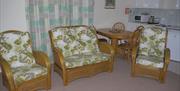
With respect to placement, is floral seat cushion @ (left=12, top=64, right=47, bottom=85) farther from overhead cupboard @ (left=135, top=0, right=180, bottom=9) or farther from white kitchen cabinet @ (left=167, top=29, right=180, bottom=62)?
overhead cupboard @ (left=135, top=0, right=180, bottom=9)

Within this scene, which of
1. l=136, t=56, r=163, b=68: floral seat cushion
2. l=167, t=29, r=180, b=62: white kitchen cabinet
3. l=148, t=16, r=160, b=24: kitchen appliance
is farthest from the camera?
l=148, t=16, r=160, b=24: kitchen appliance

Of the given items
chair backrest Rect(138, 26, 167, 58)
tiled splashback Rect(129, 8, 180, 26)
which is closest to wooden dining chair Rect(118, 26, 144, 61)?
chair backrest Rect(138, 26, 167, 58)

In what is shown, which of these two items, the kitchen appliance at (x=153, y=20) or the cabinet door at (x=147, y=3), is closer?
the cabinet door at (x=147, y=3)

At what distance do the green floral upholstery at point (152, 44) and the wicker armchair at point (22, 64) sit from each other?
177 centimetres

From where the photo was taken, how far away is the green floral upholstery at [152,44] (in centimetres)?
405

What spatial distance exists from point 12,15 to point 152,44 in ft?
8.99

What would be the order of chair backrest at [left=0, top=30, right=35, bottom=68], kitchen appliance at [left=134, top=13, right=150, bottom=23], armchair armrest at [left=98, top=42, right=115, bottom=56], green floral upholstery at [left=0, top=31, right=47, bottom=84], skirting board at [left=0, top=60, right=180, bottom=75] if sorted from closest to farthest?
green floral upholstery at [left=0, top=31, right=47, bottom=84] < chair backrest at [left=0, top=30, right=35, bottom=68] < armchair armrest at [left=98, top=42, right=115, bottom=56] < skirting board at [left=0, top=60, right=180, bottom=75] < kitchen appliance at [left=134, top=13, right=150, bottom=23]

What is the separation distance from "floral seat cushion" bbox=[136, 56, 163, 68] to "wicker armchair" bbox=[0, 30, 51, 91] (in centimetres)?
166

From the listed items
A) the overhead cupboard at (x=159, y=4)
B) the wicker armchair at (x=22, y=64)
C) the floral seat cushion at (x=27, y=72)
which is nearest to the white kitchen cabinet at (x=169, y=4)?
the overhead cupboard at (x=159, y=4)

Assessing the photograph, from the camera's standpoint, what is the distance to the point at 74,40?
403cm

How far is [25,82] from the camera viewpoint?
119 inches

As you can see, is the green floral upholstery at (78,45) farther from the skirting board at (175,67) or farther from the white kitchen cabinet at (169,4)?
the white kitchen cabinet at (169,4)

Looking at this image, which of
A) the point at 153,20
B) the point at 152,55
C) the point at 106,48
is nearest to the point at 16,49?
the point at 106,48

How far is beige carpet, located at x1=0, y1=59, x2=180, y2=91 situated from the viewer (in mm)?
3475
